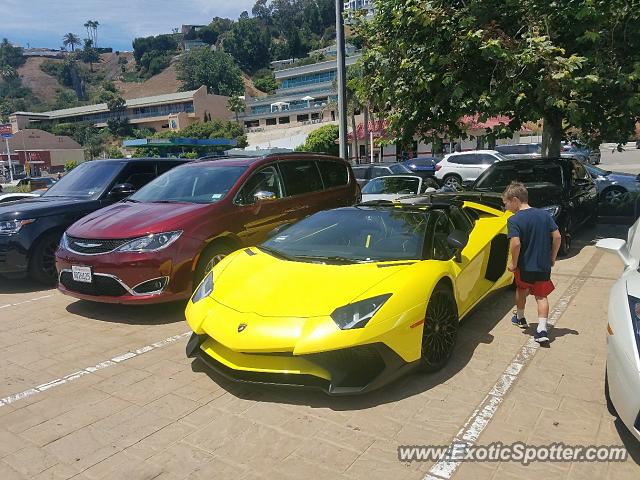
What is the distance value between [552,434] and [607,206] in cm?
1083

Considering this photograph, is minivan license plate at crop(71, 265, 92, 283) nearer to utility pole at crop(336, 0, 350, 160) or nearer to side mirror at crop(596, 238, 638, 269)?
side mirror at crop(596, 238, 638, 269)

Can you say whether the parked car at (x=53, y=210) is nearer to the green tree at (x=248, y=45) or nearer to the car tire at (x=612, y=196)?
the car tire at (x=612, y=196)

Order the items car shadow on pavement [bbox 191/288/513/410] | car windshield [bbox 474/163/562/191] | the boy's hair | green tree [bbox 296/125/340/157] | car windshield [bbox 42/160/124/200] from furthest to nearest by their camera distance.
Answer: green tree [bbox 296/125/340/157] → car windshield [bbox 474/163/562/191] → car windshield [bbox 42/160/124/200] → the boy's hair → car shadow on pavement [bbox 191/288/513/410]

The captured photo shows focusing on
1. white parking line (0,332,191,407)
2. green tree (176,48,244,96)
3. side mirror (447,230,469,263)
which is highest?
green tree (176,48,244,96)

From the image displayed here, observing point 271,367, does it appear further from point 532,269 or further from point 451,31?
point 451,31

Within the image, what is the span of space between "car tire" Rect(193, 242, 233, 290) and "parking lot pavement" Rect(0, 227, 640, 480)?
769mm

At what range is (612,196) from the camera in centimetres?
1271

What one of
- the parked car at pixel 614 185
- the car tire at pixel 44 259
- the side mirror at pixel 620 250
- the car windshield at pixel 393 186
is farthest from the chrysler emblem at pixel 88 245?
the parked car at pixel 614 185

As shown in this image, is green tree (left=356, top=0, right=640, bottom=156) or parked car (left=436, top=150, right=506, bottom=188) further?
parked car (left=436, top=150, right=506, bottom=188)

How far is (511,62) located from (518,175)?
2.00m

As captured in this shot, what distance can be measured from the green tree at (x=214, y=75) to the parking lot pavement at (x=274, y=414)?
5272 inches

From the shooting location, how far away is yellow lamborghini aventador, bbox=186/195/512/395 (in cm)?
331

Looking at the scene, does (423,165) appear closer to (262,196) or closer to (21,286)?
(262,196)

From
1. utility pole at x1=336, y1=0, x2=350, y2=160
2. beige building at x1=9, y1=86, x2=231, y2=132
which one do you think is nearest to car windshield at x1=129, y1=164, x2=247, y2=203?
utility pole at x1=336, y1=0, x2=350, y2=160
